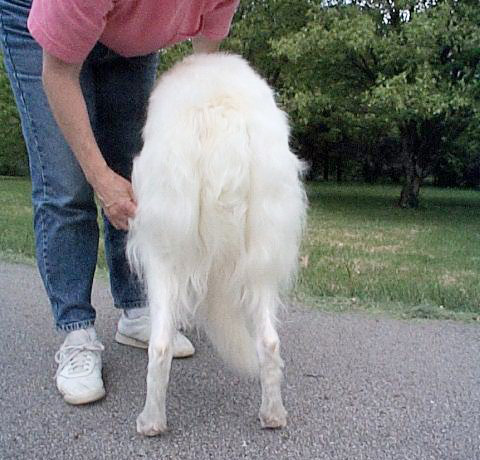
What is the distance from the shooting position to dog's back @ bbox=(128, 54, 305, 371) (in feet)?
6.36

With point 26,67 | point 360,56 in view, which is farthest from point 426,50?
point 26,67

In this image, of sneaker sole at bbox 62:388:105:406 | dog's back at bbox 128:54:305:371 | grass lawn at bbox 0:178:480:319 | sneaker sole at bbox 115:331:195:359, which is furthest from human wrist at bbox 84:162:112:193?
grass lawn at bbox 0:178:480:319

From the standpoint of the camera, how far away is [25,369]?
249 cm

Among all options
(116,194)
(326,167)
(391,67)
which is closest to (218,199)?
(116,194)

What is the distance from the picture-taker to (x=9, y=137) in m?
21.6

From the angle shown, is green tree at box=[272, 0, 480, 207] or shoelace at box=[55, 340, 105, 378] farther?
green tree at box=[272, 0, 480, 207]

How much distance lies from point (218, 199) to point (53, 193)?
2.33 ft

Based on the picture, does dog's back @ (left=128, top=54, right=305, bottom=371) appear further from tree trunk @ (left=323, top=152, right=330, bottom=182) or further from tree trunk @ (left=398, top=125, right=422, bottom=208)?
tree trunk @ (left=323, top=152, right=330, bottom=182)

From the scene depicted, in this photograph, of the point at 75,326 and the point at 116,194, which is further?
the point at 75,326

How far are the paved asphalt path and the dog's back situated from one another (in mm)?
339

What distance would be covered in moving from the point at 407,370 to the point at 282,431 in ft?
2.45

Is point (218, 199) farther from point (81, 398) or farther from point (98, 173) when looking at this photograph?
point (81, 398)

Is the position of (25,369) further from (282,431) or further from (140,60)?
(140,60)

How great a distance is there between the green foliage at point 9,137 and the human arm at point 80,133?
15.5m
